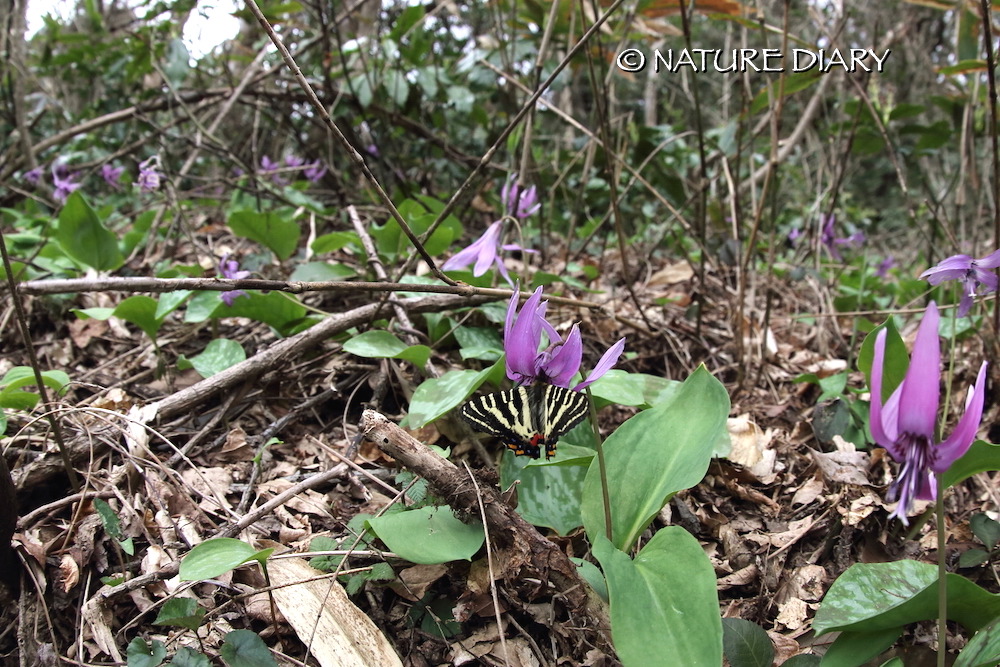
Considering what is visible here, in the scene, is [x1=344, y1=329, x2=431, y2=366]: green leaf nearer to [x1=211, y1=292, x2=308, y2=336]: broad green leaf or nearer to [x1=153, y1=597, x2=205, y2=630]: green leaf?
[x1=211, y1=292, x2=308, y2=336]: broad green leaf

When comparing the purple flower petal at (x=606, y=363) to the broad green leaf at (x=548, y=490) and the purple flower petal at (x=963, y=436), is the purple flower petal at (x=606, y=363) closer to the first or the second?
the broad green leaf at (x=548, y=490)

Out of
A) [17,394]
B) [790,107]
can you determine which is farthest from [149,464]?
[790,107]

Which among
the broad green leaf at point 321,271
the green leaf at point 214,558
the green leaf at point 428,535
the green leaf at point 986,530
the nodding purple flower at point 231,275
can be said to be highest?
the nodding purple flower at point 231,275

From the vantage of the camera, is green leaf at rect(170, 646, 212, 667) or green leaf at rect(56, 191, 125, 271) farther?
green leaf at rect(56, 191, 125, 271)

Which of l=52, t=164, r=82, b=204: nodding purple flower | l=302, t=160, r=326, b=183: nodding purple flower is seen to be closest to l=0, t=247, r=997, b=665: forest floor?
l=52, t=164, r=82, b=204: nodding purple flower

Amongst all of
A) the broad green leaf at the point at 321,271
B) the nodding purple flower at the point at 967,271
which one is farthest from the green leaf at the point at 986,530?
the broad green leaf at the point at 321,271

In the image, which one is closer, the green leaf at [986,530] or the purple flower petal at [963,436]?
the purple flower petal at [963,436]

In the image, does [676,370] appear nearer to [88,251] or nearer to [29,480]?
[29,480]
